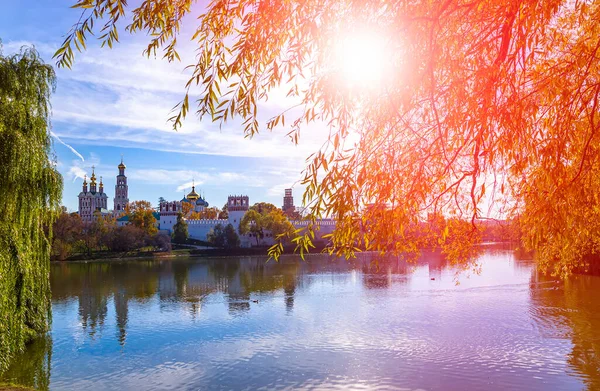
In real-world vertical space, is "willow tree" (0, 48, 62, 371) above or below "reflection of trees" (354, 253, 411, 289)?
above

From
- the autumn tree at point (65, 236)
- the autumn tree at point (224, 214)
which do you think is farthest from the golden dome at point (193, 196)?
the autumn tree at point (65, 236)

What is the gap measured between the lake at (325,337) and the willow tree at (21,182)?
2844 millimetres

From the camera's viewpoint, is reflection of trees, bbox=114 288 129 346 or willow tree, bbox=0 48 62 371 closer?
willow tree, bbox=0 48 62 371

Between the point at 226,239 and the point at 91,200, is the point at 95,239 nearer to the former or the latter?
the point at 226,239

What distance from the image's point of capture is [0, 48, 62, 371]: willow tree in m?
8.41

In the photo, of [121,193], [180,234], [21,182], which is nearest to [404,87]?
[21,182]

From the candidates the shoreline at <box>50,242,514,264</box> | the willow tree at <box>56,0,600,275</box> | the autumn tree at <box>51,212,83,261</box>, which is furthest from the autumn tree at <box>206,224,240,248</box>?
the willow tree at <box>56,0,600,275</box>

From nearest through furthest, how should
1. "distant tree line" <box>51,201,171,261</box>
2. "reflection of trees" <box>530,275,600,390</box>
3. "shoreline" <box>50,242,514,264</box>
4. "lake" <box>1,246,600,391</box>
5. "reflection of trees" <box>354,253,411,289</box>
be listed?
"lake" <box>1,246,600,391</box>, "reflection of trees" <box>530,275,600,390</box>, "reflection of trees" <box>354,253,411,289</box>, "distant tree line" <box>51,201,171,261</box>, "shoreline" <box>50,242,514,264</box>

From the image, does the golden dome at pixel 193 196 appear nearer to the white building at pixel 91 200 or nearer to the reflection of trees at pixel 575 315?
the white building at pixel 91 200

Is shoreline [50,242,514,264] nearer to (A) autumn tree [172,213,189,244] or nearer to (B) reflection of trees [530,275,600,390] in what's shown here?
(A) autumn tree [172,213,189,244]

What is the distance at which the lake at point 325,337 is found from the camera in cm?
1135

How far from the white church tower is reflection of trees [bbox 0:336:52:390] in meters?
81.1

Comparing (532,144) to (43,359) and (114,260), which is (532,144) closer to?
(43,359)

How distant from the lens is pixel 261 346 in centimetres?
1398
